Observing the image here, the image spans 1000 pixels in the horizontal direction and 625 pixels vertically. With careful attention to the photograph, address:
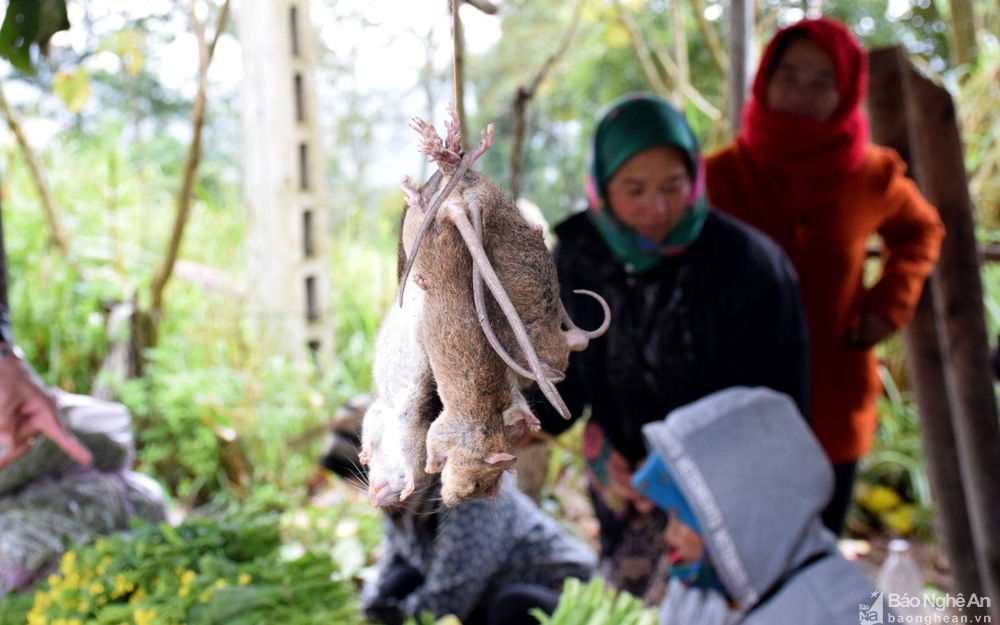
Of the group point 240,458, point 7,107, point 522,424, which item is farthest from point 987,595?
point 7,107

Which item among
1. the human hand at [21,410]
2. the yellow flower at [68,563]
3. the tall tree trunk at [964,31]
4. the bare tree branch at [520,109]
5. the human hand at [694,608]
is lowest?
the human hand at [694,608]

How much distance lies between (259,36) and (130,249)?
2208 millimetres

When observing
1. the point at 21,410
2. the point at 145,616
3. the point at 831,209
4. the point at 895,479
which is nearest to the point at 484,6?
the point at 21,410

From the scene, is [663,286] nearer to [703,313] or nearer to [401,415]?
[703,313]

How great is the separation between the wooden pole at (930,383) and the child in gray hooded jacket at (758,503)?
1.56 m

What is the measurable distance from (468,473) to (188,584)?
1864mm

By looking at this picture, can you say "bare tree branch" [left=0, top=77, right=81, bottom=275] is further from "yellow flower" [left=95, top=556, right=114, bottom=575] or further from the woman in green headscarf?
the woman in green headscarf

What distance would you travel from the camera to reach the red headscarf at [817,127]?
9.85 feet

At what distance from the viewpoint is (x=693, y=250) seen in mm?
2424

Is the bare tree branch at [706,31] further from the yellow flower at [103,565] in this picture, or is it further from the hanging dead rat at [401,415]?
the hanging dead rat at [401,415]

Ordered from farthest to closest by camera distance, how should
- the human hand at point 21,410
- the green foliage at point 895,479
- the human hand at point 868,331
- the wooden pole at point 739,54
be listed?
the green foliage at point 895,479
the wooden pole at point 739,54
the human hand at point 868,331
the human hand at point 21,410

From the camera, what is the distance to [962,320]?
3.26m

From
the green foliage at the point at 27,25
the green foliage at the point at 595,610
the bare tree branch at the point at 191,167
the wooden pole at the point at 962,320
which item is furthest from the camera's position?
the bare tree branch at the point at 191,167

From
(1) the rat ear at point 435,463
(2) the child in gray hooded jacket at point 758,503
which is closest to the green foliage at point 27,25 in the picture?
(1) the rat ear at point 435,463
